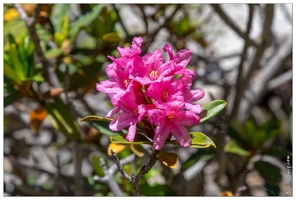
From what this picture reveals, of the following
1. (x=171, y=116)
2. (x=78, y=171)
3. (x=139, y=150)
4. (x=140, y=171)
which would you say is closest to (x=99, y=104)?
(x=78, y=171)

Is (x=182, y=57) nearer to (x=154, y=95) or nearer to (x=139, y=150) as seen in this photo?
(x=154, y=95)

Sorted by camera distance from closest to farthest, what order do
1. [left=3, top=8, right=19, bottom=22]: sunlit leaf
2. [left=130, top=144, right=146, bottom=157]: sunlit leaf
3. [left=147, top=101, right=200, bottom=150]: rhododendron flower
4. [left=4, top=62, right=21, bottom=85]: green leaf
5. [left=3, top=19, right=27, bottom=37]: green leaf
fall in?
[left=147, top=101, right=200, bottom=150]: rhododendron flower → [left=130, top=144, right=146, bottom=157]: sunlit leaf → [left=4, top=62, right=21, bottom=85]: green leaf → [left=3, top=19, right=27, bottom=37]: green leaf → [left=3, top=8, right=19, bottom=22]: sunlit leaf

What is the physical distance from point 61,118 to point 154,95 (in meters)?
0.74

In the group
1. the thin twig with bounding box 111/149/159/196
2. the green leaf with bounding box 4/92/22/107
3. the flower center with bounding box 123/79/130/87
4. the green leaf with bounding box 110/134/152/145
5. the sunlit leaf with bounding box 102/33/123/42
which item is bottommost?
the thin twig with bounding box 111/149/159/196

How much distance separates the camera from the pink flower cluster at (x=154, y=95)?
103cm

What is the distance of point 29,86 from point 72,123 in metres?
0.19

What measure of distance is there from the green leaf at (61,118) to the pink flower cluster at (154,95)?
641 millimetres

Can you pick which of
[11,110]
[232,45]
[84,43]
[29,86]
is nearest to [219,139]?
[29,86]

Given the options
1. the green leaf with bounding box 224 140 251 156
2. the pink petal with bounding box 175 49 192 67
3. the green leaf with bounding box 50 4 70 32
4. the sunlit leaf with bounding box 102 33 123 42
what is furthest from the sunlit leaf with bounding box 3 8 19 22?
the pink petal with bounding box 175 49 192 67

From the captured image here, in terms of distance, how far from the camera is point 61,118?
1.70 metres

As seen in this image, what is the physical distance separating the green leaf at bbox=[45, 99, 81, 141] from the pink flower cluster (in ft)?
2.10

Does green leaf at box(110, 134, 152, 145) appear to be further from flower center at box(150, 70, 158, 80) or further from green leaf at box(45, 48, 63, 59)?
green leaf at box(45, 48, 63, 59)

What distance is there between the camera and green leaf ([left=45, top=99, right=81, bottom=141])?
1.70m

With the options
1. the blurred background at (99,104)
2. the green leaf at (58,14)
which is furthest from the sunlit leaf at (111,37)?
the green leaf at (58,14)
